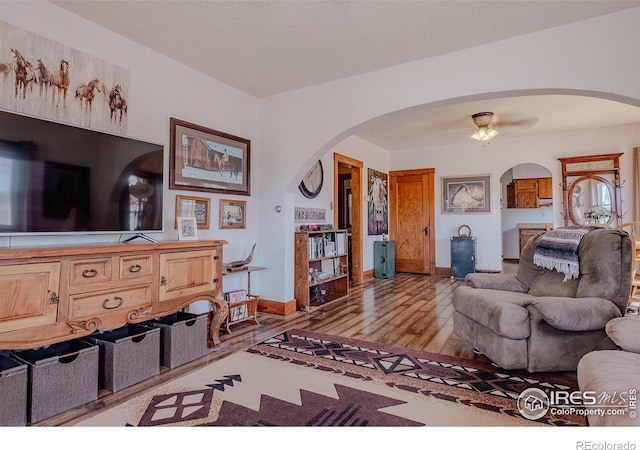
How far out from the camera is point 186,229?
290 centimetres

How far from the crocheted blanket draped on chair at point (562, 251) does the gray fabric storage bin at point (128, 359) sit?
305cm

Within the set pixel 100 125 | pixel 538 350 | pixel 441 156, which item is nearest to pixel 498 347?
pixel 538 350

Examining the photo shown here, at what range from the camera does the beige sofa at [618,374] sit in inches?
44.4

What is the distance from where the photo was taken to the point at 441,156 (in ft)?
22.6

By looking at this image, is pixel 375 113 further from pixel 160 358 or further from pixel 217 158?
pixel 160 358

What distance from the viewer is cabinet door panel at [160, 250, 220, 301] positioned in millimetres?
2469

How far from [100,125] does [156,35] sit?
0.86 meters

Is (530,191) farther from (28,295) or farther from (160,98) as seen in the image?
(28,295)

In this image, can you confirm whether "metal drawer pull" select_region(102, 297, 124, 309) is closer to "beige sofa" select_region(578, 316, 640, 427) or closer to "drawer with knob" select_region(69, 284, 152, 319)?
"drawer with knob" select_region(69, 284, 152, 319)

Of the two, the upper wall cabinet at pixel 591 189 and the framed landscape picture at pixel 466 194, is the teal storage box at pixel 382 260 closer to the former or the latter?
the framed landscape picture at pixel 466 194

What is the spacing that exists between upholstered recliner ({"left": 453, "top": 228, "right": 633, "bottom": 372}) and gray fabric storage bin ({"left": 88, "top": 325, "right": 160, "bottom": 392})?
2.35 metres

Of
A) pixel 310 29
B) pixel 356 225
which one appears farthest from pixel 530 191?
pixel 310 29

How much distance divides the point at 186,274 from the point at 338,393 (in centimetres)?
142

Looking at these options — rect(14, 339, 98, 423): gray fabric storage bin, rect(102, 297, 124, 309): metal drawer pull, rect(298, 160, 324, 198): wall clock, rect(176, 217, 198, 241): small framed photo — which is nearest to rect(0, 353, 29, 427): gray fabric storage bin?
rect(14, 339, 98, 423): gray fabric storage bin
